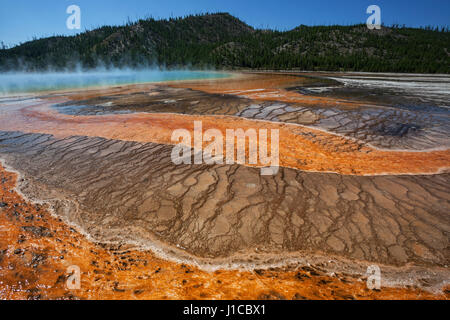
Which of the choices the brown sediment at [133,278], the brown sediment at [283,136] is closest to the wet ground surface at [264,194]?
the brown sediment at [283,136]

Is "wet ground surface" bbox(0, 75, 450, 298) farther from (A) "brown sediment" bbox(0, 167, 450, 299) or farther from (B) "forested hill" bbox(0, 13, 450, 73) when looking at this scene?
(B) "forested hill" bbox(0, 13, 450, 73)

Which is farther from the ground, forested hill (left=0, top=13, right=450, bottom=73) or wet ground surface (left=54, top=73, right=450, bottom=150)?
forested hill (left=0, top=13, right=450, bottom=73)

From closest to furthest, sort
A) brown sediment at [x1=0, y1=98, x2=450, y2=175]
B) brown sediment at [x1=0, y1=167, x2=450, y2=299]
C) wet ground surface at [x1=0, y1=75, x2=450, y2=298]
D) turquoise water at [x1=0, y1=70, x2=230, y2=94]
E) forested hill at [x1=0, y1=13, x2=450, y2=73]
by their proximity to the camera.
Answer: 1. brown sediment at [x1=0, y1=167, x2=450, y2=299]
2. wet ground surface at [x1=0, y1=75, x2=450, y2=298]
3. brown sediment at [x1=0, y1=98, x2=450, y2=175]
4. turquoise water at [x1=0, y1=70, x2=230, y2=94]
5. forested hill at [x1=0, y1=13, x2=450, y2=73]

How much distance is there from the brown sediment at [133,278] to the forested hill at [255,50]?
42938 mm

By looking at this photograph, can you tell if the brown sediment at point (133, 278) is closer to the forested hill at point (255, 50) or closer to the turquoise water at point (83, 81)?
the turquoise water at point (83, 81)

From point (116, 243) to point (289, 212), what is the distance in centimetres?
242

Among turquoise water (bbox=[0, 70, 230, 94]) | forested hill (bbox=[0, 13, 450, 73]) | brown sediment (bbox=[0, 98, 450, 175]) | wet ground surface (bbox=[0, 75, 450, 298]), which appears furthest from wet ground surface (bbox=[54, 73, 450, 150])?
forested hill (bbox=[0, 13, 450, 73])

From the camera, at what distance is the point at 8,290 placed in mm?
2152

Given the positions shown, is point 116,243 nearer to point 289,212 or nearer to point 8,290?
point 8,290

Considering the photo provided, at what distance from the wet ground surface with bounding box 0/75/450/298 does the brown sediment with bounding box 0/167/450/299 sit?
18cm

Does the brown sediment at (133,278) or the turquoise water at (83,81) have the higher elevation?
the turquoise water at (83,81)

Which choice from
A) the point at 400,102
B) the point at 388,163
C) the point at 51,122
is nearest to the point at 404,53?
the point at 400,102

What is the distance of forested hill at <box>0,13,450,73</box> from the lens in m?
44.9

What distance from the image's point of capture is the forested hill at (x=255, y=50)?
44.9m
